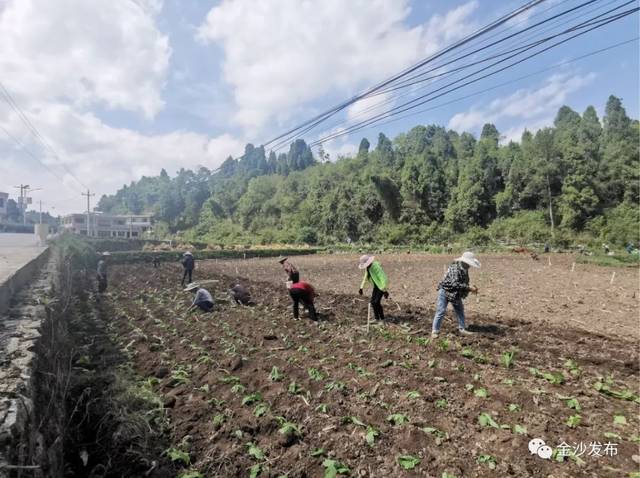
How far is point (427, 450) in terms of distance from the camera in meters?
3.82

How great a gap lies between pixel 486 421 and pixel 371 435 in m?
1.30

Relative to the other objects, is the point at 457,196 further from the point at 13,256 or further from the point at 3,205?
the point at 3,205

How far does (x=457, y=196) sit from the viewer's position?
55000 mm

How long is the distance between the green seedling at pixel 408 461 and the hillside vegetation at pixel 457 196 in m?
14.5

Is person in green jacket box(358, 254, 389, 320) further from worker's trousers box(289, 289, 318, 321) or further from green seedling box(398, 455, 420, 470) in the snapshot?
green seedling box(398, 455, 420, 470)

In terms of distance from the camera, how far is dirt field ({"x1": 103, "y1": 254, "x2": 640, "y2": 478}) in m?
Answer: 3.79

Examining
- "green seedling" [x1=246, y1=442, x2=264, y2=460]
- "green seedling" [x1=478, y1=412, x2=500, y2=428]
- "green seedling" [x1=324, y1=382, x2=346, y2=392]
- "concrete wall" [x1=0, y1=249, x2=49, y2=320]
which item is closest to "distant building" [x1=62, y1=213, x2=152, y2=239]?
"concrete wall" [x1=0, y1=249, x2=49, y2=320]

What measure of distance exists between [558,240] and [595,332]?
33658 millimetres

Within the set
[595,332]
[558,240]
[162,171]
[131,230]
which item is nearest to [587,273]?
[595,332]

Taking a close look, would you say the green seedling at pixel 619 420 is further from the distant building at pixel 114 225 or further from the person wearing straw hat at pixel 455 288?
the distant building at pixel 114 225

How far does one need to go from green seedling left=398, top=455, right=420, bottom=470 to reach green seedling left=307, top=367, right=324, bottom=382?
1949mm

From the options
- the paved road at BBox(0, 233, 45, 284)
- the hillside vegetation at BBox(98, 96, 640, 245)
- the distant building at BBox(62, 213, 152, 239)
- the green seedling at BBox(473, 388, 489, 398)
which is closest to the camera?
the green seedling at BBox(473, 388, 489, 398)

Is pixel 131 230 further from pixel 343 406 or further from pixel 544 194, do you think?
pixel 343 406

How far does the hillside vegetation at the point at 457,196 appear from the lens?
4294cm
